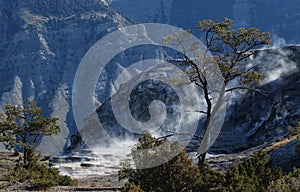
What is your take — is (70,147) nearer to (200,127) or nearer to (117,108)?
(117,108)

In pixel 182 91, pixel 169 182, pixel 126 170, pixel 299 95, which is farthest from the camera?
pixel 182 91

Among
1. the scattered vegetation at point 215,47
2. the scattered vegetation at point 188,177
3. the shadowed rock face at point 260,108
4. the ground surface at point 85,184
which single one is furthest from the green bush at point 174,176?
the shadowed rock face at point 260,108

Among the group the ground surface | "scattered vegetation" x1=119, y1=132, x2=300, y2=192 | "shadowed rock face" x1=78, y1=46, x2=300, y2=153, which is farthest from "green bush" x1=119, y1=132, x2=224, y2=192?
"shadowed rock face" x1=78, y1=46, x2=300, y2=153

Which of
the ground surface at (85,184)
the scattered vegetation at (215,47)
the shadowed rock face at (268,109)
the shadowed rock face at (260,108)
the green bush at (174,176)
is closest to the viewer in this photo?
the green bush at (174,176)

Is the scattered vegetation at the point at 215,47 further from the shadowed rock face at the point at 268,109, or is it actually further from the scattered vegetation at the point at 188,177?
the shadowed rock face at the point at 268,109

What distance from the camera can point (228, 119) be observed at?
59156mm

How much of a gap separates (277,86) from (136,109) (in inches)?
821

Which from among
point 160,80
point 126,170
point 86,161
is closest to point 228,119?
point 160,80

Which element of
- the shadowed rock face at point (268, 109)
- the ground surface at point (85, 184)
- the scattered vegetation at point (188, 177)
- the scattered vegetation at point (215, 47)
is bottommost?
the scattered vegetation at point (188, 177)

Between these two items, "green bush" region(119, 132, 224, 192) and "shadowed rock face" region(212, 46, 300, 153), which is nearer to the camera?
"green bush" region(119, 132, 224, 192)

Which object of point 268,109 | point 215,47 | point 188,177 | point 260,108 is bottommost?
point 188,177

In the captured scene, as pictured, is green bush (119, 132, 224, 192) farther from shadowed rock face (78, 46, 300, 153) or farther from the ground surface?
shadowed rock face (78, 46, 300, 153)

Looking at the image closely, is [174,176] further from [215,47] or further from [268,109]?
[268,109]

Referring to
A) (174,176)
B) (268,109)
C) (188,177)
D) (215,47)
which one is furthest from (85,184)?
(268,109)
